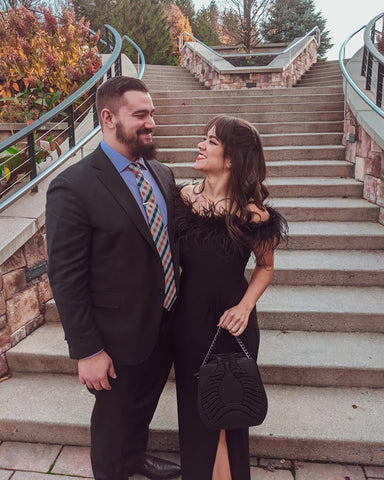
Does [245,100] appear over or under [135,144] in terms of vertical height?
under

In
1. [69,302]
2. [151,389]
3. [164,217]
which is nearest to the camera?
[69,302]

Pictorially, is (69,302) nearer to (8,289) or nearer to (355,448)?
(8,289)

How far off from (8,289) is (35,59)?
4.83 metres

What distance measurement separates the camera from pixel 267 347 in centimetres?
290

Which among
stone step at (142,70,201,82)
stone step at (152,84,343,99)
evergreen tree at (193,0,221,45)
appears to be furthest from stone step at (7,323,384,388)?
evergreen tree at (193,0,221,45)

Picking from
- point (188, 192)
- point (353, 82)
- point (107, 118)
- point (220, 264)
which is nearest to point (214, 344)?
point (220, 264)

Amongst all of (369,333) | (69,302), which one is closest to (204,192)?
(69,302)

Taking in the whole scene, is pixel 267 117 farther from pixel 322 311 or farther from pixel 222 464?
pixel 222 464

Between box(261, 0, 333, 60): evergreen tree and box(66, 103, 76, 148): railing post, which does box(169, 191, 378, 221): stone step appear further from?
box(261, 0, 333, 60): evergreen tree

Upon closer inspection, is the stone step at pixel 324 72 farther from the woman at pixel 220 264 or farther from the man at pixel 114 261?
the man at pixel 114 261

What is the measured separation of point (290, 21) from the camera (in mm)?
17031

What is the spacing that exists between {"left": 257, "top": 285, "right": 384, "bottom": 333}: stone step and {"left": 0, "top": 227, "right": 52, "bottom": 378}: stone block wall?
69.9 inches

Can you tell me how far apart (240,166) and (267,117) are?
492 cm

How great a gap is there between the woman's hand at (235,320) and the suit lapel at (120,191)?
438mm
